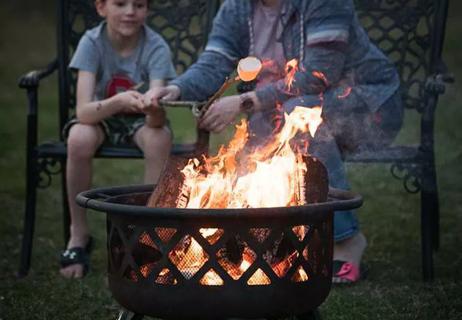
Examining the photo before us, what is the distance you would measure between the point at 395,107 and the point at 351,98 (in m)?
0.25

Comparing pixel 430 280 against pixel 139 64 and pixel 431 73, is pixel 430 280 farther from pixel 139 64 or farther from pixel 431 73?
pixel 139 64

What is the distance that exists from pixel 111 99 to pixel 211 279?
5.27 feet

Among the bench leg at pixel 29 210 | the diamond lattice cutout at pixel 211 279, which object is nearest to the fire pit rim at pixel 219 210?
the diamond lattice cutout at pixel 211 279

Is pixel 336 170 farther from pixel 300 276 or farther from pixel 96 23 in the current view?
pixel 96 23

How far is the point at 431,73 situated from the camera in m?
4.27

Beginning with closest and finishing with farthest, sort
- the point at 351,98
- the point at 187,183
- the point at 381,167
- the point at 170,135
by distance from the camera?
the point at 187,183
the point at 351,98
the point at 170,135
the point at 381,167

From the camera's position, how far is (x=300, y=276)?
2.61 meters

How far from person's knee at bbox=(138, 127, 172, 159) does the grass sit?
600mm

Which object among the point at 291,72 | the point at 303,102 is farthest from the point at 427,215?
the point at 291,72

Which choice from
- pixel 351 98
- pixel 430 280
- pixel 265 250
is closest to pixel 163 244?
pixel 265 250

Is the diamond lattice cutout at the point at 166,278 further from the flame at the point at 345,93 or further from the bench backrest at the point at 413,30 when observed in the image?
Result: the bench backrest at the point at 413,30

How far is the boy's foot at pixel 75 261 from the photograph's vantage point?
13.5ft

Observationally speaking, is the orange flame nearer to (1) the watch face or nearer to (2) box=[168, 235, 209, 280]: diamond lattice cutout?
(2) box=[168, 235, 209, 280]: diamond lattice cutout

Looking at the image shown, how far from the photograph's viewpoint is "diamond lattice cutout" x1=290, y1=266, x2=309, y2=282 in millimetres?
2559
